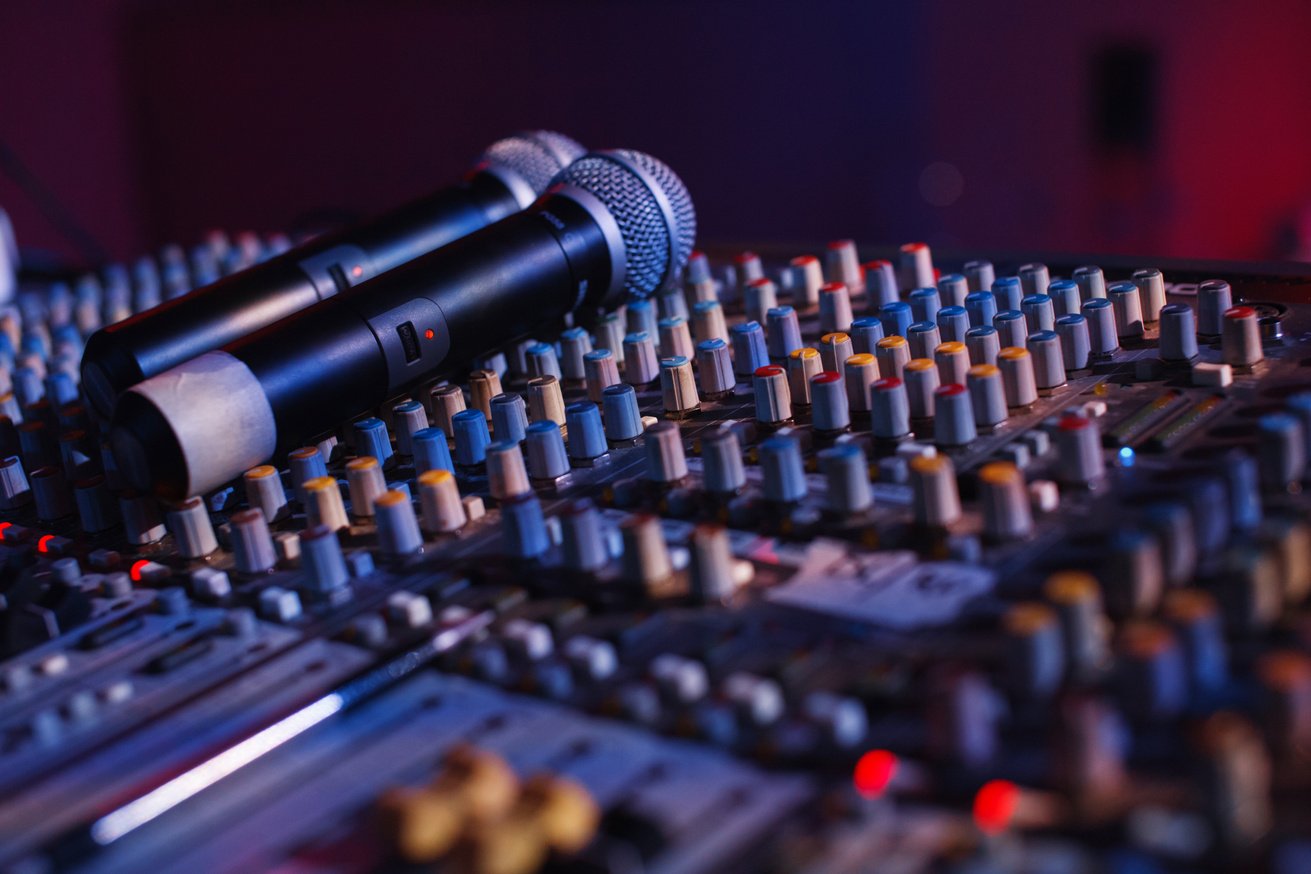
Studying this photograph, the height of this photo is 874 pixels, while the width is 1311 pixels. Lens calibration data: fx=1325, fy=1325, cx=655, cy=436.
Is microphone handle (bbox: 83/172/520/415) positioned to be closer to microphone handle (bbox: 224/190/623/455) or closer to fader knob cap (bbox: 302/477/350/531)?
microphone handle (bbox: 224/190/623/455)

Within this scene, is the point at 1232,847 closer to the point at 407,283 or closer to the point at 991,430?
the point at 991,430

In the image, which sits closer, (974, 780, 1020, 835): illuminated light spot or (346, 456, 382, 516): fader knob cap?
(974, 780, 1020, 835): illuminated light spot

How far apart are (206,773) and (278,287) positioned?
27.5 inches

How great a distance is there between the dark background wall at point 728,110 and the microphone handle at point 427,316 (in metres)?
2.16

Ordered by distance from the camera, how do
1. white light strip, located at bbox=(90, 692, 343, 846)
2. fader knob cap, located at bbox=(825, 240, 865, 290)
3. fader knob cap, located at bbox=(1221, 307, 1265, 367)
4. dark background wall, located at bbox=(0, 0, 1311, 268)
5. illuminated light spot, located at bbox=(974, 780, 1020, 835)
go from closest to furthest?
illuminated light spot, located at bbox=(974, 780, 1020, 835)
white light strip, located at bbox=(90, 692, 343, 846)
fader knob cap, located at bbox=(1221, 307, 1265, 367)
fader knob cap, located at bbox=(825, 240, 865, 290)
dark background wall, located at bbox=(0, 0, 1311, 268)

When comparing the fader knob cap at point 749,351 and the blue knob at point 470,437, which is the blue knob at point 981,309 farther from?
the blue knob at point 470,437

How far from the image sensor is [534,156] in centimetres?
158

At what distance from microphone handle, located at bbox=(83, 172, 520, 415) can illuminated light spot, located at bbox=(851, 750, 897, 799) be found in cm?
83

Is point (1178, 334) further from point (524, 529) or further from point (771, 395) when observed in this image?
point (524, 529)

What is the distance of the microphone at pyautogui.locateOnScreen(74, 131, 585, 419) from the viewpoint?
1232mm

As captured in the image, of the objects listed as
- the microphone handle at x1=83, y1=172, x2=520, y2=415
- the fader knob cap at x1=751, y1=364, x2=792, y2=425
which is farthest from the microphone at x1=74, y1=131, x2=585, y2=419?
the fader knob cap at x1=751, y1=364, x2=792, y2=425

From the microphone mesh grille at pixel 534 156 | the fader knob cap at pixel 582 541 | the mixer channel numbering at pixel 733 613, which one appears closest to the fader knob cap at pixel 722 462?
the mixer channel numbering at pixel 733 613

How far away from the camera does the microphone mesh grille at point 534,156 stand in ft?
5.13

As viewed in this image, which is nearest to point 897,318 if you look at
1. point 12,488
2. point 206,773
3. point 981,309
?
point 981,309
